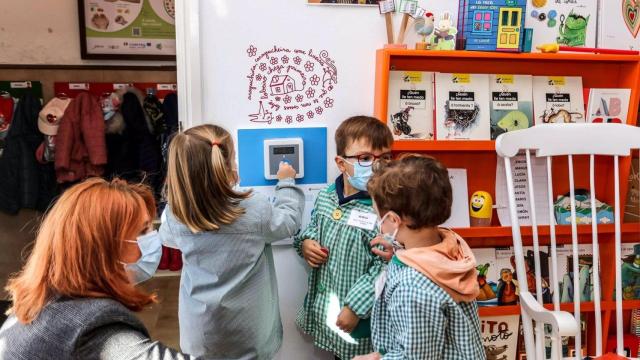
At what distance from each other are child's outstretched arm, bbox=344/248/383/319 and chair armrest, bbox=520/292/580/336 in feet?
1.52

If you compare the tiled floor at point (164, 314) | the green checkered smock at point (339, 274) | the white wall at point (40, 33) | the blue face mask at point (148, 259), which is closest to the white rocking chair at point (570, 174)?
the green checkered smock at point (339, 274)

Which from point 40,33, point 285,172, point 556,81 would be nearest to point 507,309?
point 556,81

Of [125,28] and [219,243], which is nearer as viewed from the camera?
[219,243]

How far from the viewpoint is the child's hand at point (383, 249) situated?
1645 millimetres

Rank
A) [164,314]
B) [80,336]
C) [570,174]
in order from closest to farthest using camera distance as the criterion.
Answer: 1. [80,336]
2. [570,174]
3. [164,314]

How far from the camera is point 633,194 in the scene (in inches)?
84.4

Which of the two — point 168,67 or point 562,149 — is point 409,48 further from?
point 168,67

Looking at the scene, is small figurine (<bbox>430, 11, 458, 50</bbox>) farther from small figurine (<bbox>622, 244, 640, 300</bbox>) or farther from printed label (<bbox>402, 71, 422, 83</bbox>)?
small figurine (<bbox>622, 244, 640, 300</bbox>)

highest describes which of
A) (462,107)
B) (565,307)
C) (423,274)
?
(462,107)

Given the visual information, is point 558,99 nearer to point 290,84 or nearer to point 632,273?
point 632,273

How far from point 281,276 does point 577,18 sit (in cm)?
145

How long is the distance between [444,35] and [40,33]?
290 cm

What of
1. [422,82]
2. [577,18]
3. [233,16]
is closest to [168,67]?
[233,16]

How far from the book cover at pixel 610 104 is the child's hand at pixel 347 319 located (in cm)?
117
